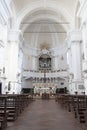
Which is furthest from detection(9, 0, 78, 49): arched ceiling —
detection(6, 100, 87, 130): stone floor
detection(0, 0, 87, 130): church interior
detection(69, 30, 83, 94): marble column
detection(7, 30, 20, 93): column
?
detection(6, 100, 87, 130): stone floor

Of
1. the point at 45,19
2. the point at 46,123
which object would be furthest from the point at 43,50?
the point at 46,123

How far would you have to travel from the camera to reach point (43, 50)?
100 ft

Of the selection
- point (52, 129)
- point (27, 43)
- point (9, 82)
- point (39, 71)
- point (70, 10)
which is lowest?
point (52, 129)

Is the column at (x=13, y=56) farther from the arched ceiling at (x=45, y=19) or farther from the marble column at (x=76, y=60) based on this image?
the marble column at (x=76, y=60)

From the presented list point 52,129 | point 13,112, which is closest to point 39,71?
point 13,112

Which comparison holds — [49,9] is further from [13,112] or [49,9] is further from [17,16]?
[13,112]

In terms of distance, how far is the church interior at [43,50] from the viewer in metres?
16.0

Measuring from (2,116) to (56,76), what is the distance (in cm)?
2400

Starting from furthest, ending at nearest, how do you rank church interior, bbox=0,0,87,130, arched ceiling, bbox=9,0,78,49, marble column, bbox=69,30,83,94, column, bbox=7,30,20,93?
arched ceiling, bbox=9,0,78,49 → column, bbox=7,30,20,93 → marble column, bbox=69,30,83,94 → church interior, bbox=0,0,87,130

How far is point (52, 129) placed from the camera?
4113mm

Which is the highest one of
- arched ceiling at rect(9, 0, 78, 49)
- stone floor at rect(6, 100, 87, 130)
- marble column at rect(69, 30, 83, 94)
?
arched ceiling at rect(9, 0, 78, 49)

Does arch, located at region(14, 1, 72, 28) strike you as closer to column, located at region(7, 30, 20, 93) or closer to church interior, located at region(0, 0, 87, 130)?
church interior, located at region(0, 0, 87, 130)

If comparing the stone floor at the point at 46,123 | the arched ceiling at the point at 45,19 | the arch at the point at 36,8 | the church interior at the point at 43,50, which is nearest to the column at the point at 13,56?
the church interior at the point at 43,50

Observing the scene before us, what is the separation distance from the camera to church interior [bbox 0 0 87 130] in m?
16.0
